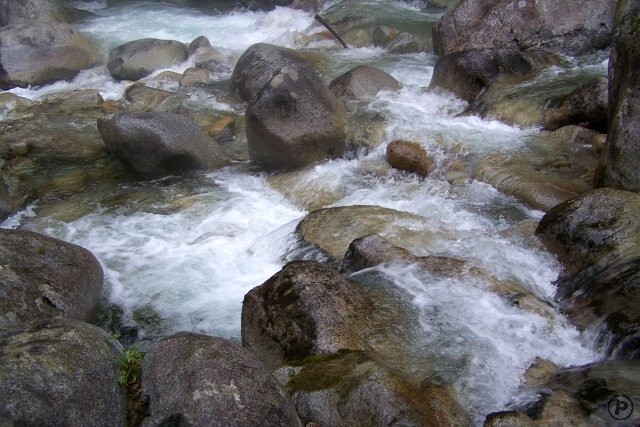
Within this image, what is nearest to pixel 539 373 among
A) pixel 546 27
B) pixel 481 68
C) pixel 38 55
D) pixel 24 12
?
pixel 481 68

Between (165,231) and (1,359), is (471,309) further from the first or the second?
(165,231)

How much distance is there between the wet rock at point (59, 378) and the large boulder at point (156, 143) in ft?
18.7

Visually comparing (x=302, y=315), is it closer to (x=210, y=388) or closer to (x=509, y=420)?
(x=210, y=388)

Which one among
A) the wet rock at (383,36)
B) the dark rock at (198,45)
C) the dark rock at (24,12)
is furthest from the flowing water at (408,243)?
the dark rock at (24,12)

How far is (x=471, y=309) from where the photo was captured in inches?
211

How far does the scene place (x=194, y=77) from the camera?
538 inches

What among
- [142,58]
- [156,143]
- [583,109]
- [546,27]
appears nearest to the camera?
[583,109]

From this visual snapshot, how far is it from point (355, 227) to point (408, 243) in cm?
69

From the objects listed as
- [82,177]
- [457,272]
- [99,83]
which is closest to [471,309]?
[457,272]

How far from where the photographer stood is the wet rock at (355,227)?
6.67 m

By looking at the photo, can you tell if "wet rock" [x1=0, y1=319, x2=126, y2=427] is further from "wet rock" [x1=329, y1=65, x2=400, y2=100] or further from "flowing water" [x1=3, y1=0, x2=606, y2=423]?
"wet rock" [x1=329, y1=65, x2=400, y2=100]

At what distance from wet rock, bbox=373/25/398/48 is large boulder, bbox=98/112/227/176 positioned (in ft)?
24.4

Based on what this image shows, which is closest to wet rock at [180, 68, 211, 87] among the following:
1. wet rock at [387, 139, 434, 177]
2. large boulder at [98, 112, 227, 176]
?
large boulder at [98, 112, 227, 176]

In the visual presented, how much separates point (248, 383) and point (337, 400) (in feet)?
2.54
